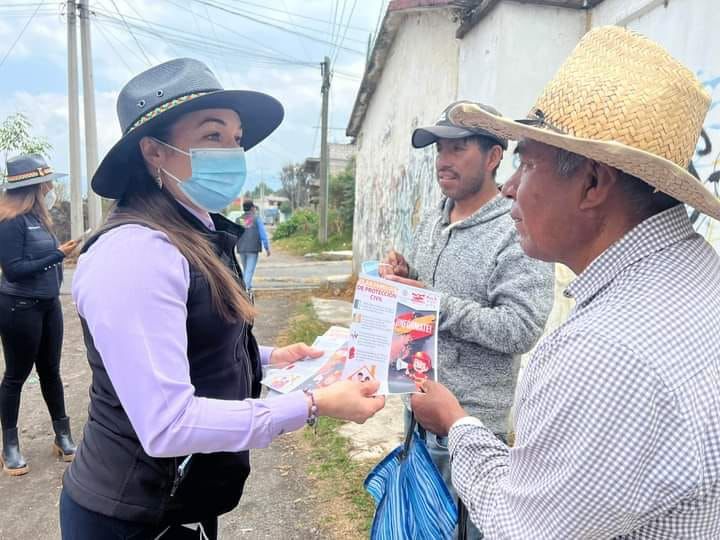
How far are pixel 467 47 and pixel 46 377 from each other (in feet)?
13.7

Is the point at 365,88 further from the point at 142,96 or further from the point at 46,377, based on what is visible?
the point at 142,96

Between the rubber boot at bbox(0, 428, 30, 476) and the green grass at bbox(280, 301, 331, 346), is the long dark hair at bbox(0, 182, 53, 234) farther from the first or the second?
the green grass at bbox(280, 301, 331, 346)

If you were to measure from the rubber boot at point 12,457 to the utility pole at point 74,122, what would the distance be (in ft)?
33.5

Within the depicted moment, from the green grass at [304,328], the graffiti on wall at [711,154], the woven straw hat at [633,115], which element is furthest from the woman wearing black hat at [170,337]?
the green grass at [304,328]

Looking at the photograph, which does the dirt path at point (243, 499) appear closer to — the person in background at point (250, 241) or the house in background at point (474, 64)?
the house in background at point (474, 64)

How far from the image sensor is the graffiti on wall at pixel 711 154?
254 centimetres

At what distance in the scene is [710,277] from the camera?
0.95m

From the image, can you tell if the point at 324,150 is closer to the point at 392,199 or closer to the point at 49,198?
the point at 392,199

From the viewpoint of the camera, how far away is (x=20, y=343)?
3.64m

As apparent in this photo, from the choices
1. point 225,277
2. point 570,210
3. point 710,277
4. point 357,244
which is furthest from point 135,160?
point 357,244

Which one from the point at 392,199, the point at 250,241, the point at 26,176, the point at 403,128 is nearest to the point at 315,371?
the point at 26,176

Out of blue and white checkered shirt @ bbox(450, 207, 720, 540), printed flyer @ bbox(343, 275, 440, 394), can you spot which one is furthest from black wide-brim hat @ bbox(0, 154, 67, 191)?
blue and white checkered shirt @ bbox(450, 207, 720, 540)

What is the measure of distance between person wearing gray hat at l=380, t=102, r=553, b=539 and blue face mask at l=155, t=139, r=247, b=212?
0.68 meters

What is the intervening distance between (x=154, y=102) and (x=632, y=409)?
1403 mm
